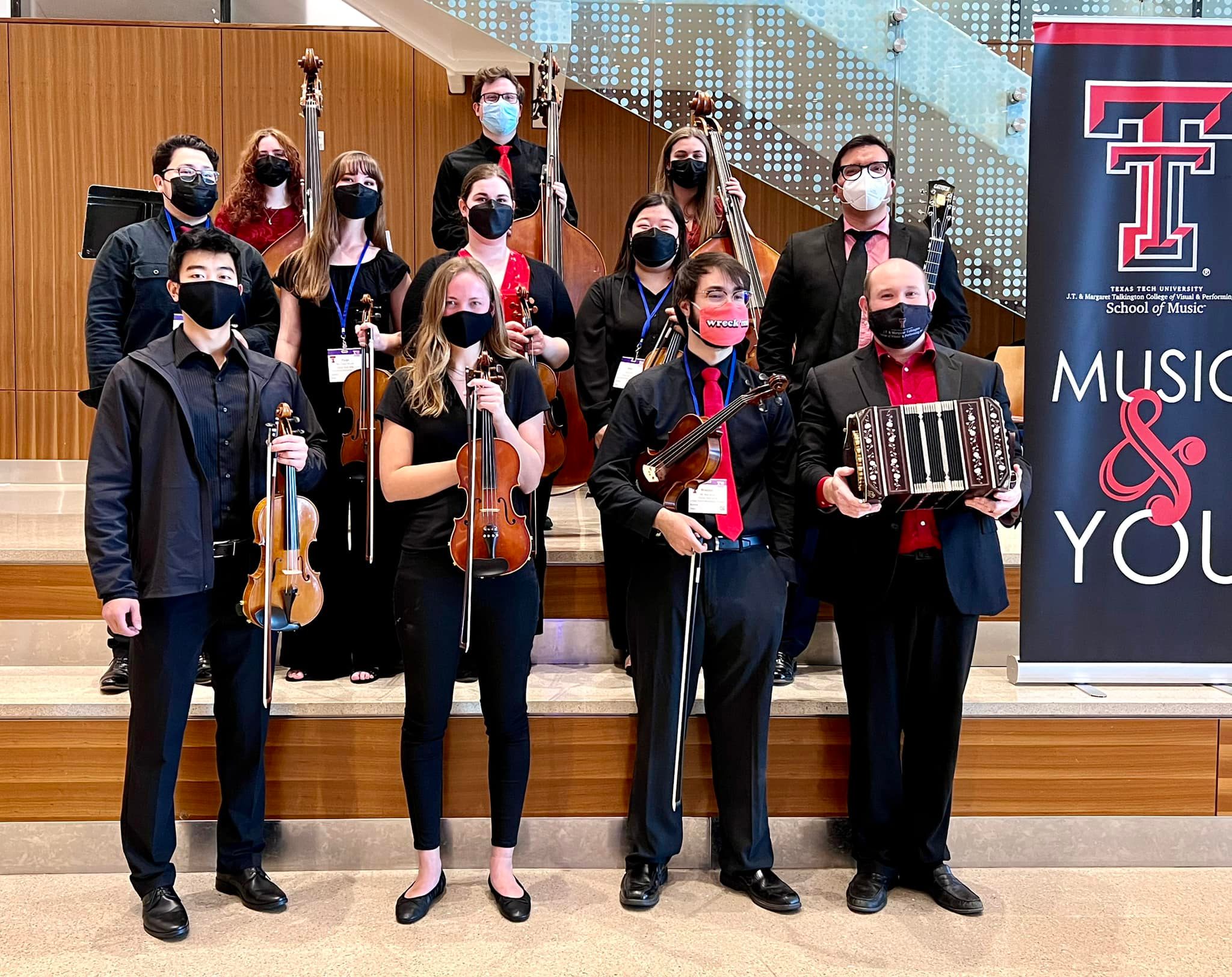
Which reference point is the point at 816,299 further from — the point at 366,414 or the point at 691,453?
the point at 366,414

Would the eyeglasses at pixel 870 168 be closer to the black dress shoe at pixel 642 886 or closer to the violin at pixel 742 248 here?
the violin at pixel 742 248

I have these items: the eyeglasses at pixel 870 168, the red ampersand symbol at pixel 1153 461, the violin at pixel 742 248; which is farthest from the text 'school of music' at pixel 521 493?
the red ampersand symbol at pixel 1153 461

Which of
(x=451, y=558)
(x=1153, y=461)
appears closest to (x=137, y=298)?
(x=451, y=558)

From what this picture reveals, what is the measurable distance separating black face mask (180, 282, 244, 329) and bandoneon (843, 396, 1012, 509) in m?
1.57

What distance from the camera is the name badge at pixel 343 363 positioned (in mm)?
3041

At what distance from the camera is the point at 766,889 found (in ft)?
9.34

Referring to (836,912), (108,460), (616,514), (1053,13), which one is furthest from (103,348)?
(1053,13)

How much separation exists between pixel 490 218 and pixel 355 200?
422mm

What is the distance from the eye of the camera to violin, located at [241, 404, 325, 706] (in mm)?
2580

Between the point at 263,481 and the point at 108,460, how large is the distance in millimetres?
356

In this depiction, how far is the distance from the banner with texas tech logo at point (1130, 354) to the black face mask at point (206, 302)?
7.58 feet

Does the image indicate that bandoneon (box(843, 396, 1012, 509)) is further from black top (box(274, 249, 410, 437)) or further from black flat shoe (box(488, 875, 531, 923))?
black top (box(274, 249, 410, 437))

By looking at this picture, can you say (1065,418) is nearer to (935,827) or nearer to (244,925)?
(935,827)

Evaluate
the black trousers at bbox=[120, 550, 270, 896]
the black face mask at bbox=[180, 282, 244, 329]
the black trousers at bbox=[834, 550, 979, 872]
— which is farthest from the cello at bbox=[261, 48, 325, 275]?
the black trousers at bbox=[834, 550, 979, 872]
